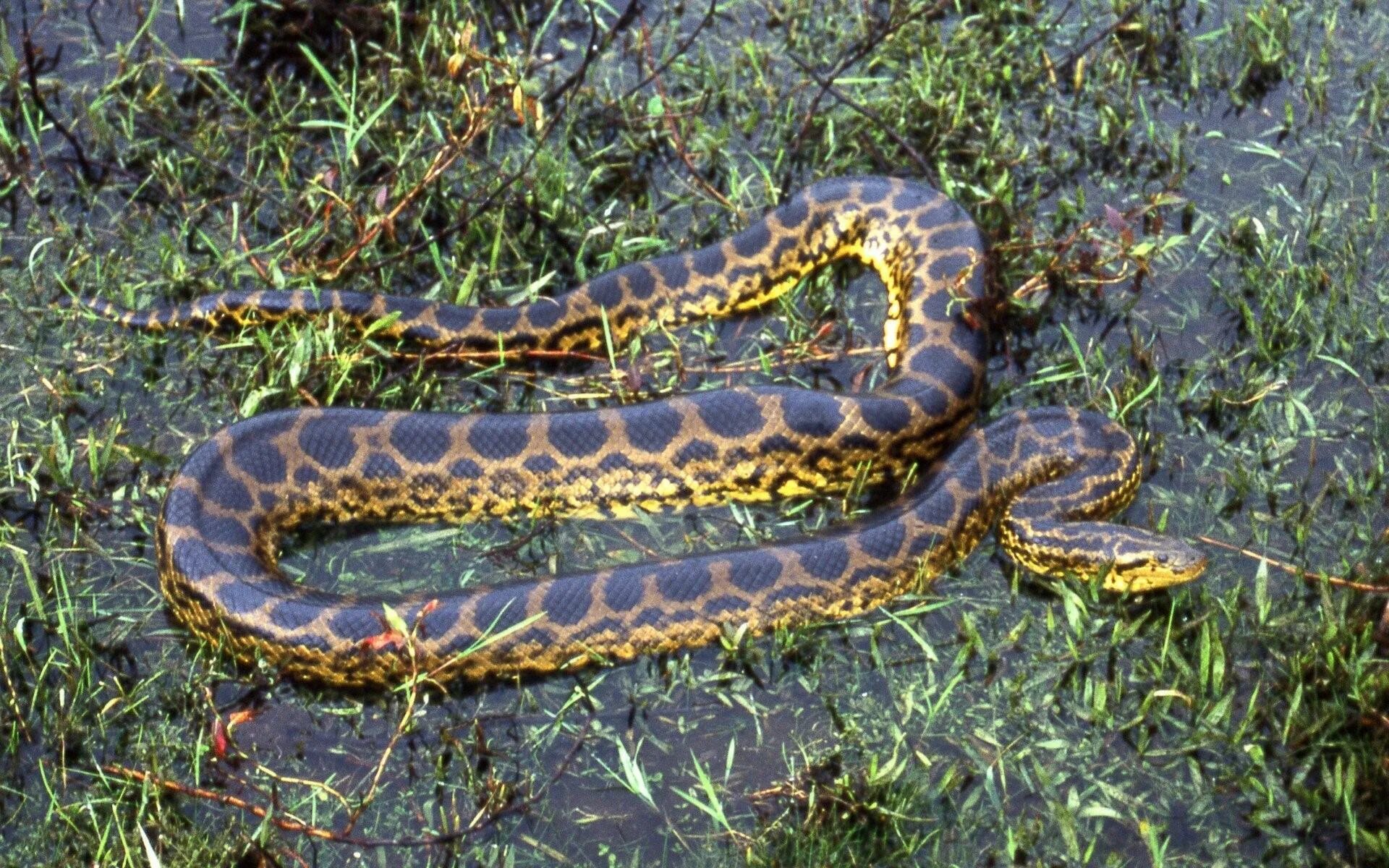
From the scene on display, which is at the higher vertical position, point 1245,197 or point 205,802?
point 1245,197

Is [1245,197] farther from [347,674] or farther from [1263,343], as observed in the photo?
[347,674]

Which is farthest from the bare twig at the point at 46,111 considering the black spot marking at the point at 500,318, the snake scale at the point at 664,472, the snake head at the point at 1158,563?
the snake head at the point at 1158,563

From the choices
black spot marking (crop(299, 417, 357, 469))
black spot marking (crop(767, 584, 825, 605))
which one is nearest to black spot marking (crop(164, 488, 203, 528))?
black spot marking (crop(299, 417, 357, 469))

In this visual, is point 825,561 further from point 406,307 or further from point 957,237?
point 406,307

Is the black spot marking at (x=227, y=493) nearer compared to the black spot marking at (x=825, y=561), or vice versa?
the black spot marking at (x=825, y=561)

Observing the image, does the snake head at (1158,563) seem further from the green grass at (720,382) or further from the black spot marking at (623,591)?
the black spot marking at (623,591)

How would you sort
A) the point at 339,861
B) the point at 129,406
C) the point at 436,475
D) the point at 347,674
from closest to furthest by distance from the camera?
the point at 339,861, the point at 347,674, the point at 436,475, the point at 129,406

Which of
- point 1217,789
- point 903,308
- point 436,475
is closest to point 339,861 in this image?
point 436,475

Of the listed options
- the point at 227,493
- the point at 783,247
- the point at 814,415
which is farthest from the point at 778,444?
the point at 227,493
